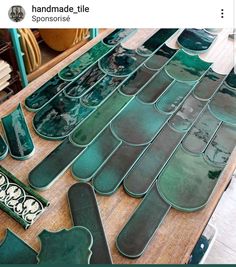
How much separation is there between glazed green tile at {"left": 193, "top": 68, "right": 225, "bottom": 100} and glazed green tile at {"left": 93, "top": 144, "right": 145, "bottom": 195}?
300 mm

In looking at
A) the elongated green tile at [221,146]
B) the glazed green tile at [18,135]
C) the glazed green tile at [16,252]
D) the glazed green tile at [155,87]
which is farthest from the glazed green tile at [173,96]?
the glazed green tile at [16,252]

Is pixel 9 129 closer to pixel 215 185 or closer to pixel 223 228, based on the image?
pixel 215 185

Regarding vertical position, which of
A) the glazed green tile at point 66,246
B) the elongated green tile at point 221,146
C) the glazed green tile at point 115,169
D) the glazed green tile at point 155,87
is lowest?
the glazed green tile at point 66,246

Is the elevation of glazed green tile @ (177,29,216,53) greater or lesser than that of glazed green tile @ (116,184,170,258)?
greater

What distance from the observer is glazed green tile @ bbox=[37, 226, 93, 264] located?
0.59m

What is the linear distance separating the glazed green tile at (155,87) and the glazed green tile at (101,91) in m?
0.09

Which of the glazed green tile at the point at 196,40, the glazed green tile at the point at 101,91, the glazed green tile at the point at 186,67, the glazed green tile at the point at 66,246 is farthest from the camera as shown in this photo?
the glazed green tile at the point at 196,40

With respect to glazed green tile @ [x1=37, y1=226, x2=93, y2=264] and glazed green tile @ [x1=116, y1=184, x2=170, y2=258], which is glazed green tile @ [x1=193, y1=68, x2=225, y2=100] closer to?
glazed green tile @ [x1=116, y1=184, x2=170, y2=258]

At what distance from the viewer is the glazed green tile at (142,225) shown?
0.61 meters

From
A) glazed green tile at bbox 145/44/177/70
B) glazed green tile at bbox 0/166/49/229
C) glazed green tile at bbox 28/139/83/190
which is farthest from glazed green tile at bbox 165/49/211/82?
glazed green tile at bbox 0/166/49/229

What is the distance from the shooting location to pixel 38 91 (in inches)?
35.9

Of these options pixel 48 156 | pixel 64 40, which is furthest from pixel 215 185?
pixel 64 40

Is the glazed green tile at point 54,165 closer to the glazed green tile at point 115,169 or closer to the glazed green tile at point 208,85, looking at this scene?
the glazed green tile at point 115,169
